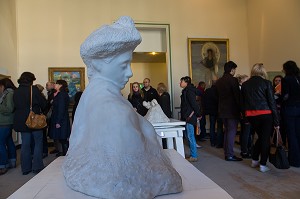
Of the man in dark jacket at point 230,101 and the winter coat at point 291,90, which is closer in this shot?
the winter coat at point 291,90

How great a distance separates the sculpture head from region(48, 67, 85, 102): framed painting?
6114 mm

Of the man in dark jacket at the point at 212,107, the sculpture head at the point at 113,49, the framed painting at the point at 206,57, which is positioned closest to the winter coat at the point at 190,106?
the man in dark jacket at the point at 212,107

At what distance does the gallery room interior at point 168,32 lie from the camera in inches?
272

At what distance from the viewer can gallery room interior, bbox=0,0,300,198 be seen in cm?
691

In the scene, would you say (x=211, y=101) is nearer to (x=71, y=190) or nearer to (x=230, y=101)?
(x=230, y=101)

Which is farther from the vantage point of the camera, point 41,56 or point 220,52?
point 220,52

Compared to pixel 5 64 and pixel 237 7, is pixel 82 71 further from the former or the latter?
pixel 237 7

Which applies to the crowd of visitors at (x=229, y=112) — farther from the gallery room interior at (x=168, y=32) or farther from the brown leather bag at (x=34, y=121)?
the gallery room interior at (x=168, y=32)

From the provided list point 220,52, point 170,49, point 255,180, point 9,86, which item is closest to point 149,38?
point 170,49

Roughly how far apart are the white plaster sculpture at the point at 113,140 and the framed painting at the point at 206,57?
6.74 metres

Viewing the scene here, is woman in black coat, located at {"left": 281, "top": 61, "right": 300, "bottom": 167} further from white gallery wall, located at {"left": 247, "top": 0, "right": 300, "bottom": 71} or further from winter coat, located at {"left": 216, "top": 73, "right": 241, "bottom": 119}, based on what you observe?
white gallery wall, located at {"left": 247, "top": 0, "right": 300, "bottom": 71}

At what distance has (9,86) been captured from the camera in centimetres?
468

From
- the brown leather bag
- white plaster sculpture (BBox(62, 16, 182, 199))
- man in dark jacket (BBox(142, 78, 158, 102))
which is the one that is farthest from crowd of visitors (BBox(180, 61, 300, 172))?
white plaster sculpture (BBox(62, 16, 182, 199))

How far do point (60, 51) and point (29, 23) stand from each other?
1.12m
